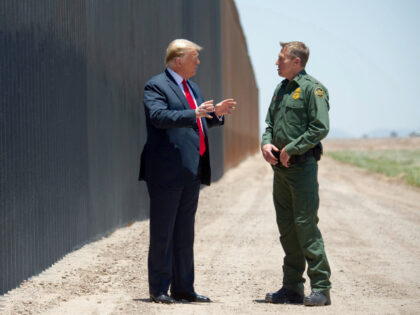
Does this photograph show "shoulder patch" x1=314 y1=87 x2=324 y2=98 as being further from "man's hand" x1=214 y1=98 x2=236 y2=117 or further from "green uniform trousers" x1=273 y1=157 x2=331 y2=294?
"man's hand" x1=214 y1=98 x2=236 y2=117

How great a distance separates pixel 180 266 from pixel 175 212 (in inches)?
18.0

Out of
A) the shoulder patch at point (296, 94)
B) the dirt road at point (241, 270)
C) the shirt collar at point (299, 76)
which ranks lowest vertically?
the dirt road at point (241, 270)

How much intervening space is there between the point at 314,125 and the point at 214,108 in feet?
2.41

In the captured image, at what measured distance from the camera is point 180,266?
4.59 meters

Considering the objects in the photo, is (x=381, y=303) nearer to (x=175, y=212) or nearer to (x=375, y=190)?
(x=175, y=212)

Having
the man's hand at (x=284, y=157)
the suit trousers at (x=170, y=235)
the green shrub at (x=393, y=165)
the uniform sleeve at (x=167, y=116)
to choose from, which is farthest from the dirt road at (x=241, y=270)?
the green shrub at (x=393, y=165)

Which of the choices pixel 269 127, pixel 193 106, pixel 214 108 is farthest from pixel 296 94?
pixel 193 106

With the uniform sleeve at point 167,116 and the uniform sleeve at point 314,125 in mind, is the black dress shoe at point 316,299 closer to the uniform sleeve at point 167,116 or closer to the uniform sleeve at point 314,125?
the uniform sleeve at point 314,125

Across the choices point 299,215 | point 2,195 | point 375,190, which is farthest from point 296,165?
point 375,190

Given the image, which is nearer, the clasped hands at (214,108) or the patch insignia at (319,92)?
the clasped hands at (214,108)

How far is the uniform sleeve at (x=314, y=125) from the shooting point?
4.37 meters

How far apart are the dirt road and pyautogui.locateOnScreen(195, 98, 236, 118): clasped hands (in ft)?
4.44

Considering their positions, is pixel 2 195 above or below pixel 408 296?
above

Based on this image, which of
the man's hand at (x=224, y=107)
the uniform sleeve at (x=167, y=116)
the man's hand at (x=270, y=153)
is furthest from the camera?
the man's hand at (x=270, y=153)
